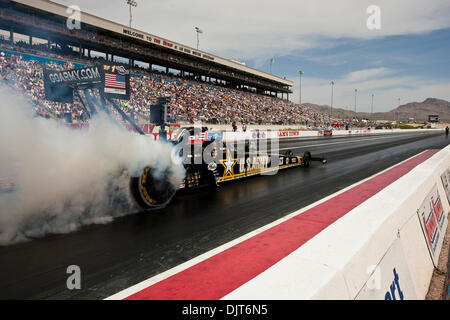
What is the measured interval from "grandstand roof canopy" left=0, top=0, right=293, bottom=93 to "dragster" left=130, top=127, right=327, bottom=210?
21.5m

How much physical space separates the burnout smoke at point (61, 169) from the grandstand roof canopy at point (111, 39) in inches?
877

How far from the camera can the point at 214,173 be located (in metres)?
7.72

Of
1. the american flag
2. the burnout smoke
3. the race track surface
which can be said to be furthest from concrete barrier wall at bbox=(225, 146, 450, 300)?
the american flag

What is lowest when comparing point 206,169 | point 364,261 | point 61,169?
point 364,261

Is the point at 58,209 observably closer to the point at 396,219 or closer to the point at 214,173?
the point at 214,173

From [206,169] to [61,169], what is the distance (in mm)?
3598

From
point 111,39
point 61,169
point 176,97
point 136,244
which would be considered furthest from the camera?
point 176,97

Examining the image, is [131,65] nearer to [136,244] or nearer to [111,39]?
[111,39]

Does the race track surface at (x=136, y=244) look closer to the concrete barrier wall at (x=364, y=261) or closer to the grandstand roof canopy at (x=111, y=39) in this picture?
the concrete barrier wall at (x=364, y=261)

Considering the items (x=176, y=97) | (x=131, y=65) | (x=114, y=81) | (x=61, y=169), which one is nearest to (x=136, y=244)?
(x=61, y=169)

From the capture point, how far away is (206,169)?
7.62 m

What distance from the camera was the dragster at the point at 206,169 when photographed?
5.77 metres

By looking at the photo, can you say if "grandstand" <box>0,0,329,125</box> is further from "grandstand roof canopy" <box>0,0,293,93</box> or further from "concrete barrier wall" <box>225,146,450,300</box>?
"concrete barrier wall" <box>225,146,450,300</box>

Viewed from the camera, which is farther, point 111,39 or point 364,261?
point 111,39
